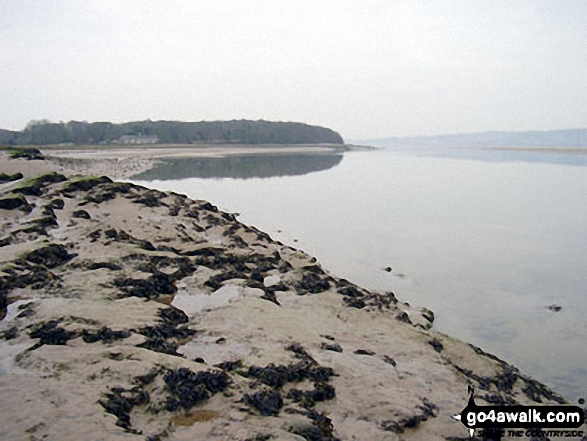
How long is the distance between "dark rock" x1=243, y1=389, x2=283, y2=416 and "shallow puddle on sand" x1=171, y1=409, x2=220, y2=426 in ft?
2.09

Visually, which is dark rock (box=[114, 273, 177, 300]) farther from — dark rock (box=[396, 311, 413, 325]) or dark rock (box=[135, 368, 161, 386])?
dark rock (box=[396, 311, 413, 325])

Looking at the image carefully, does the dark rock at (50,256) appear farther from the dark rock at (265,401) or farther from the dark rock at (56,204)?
the dark rock at (265,401)

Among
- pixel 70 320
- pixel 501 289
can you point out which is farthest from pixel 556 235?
pixel 70 320

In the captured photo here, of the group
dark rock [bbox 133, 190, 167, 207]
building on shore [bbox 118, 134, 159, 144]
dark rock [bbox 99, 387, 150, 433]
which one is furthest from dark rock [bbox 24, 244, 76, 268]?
building on shore [bbox 118, 134, 159, 144]

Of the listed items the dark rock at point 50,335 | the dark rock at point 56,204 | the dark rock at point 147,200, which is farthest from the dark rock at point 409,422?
the dark rock at point 147,200

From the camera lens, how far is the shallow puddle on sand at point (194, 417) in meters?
8.08

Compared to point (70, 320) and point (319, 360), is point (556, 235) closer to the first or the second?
point (319, 360)

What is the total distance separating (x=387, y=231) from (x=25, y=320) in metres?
20.6

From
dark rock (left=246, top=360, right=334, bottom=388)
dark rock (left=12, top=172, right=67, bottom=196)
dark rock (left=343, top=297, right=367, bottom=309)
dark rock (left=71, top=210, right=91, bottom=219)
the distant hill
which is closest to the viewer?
dark rock (left=246, top=360, right=334, bottom=388)

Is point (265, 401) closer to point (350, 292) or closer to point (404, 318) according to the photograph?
point (404, 318)

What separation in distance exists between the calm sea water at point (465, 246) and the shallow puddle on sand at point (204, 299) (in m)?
6.04

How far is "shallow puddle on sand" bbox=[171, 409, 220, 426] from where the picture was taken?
808 centimetres

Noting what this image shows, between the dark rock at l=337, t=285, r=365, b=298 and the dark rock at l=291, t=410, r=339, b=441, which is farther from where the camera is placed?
the dark rock at l=337, t=285, r=365, b=298

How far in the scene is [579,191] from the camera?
45438 millimetres
